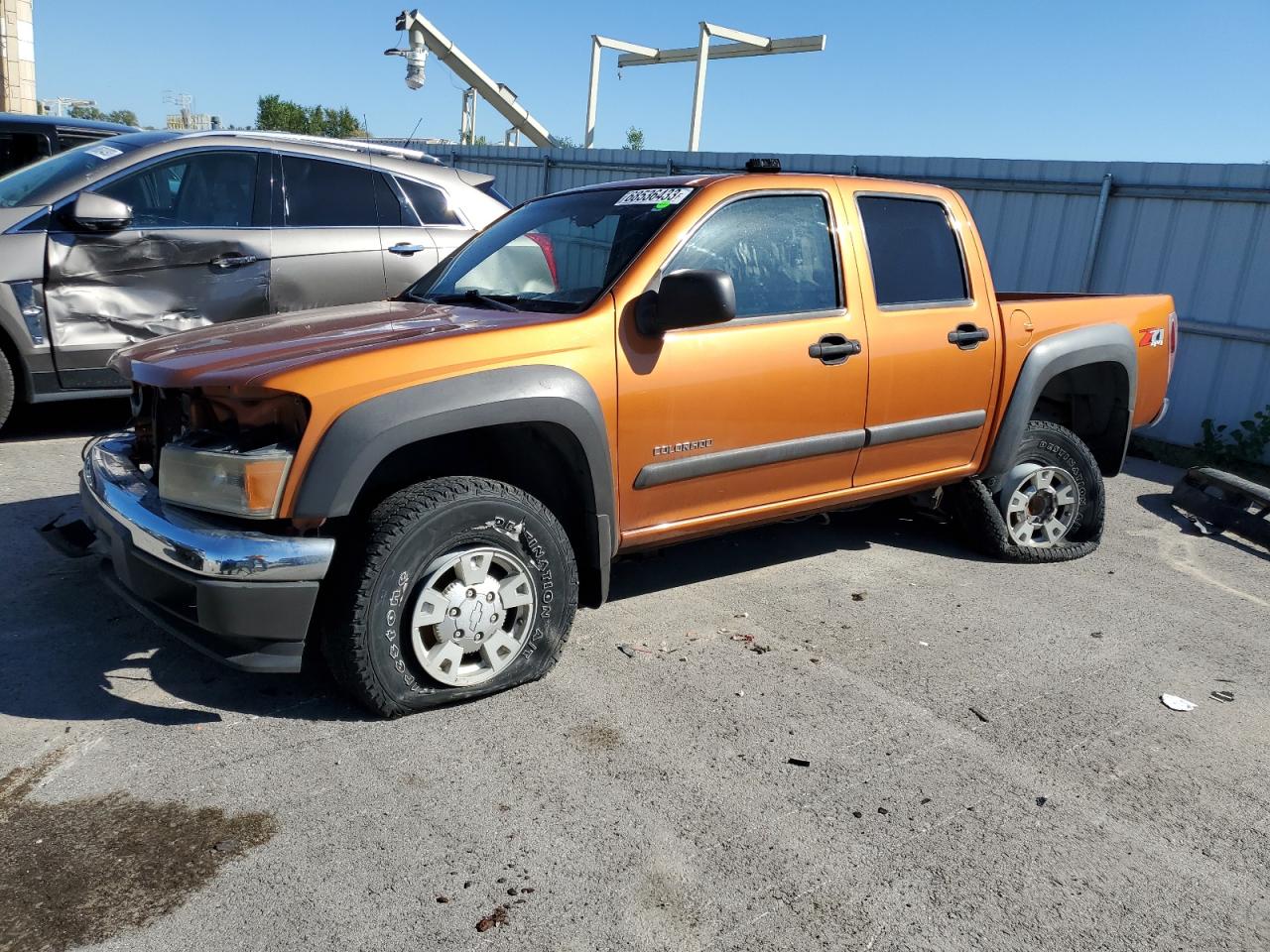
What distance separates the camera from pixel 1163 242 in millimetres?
8312

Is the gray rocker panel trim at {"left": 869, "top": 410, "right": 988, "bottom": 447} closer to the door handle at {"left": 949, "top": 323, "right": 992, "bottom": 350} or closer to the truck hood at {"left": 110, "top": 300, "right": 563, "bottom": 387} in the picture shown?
the door handle at {"left": 949, "top": 323, "right": 992, "bottom": 350}

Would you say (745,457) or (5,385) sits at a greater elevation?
(745,457)

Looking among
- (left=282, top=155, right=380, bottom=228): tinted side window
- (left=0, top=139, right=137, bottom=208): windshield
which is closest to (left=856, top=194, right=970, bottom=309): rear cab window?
(left=282, top=155, right=380, bottom=228): tinted side window

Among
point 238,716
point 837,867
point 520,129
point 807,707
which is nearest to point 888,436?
point 807,707

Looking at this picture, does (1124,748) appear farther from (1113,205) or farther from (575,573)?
(1113,205)

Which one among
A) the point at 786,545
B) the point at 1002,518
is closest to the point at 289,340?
the point at 786,545

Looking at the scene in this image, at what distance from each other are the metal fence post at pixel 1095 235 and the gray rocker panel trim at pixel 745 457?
552 centimetres

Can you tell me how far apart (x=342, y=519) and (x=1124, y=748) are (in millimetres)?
2710

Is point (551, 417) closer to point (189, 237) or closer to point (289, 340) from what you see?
point (289, 340)

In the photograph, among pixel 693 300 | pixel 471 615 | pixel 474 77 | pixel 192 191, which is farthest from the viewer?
pixel 474 77

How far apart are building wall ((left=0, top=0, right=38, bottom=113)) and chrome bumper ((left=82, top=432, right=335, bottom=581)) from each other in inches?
615

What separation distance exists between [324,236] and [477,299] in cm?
295

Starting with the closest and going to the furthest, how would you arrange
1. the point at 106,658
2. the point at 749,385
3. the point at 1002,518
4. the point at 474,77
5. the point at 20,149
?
the point at 106,658 < the point at 749,385 < the point at 1002,518 < the point at 20,149 < the point at 474,77

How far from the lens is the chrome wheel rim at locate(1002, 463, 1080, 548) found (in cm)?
521
